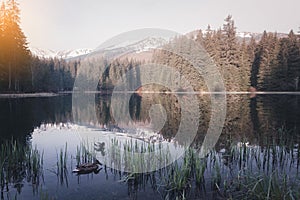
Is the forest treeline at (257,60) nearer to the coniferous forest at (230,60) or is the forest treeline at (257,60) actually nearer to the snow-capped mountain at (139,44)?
the coniferous forest at (230,60)

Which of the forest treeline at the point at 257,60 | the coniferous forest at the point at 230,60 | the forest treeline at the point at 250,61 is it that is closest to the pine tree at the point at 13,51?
the coniferous forest at the point at 230,60

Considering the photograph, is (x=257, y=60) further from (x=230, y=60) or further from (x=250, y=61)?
(x=230, y=60)

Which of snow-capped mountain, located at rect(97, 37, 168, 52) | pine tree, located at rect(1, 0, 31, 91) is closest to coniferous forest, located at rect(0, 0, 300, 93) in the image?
pine tree, located at rect(1, 0, 31, 91)

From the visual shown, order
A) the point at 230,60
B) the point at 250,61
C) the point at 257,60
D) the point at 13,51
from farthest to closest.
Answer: the point at 257,60 < the point at 250,61 < the point at 230,60 < the point at 13,51

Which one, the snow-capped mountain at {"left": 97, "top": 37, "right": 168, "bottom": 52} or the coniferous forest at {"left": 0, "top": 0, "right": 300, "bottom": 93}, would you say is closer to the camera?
the snow-capped mountain at {"left": 97, "top": 37, "right": 168, "bottom": 52}

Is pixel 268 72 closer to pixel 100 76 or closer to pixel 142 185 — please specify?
pixel 142 185

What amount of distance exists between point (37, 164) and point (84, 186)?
223cm

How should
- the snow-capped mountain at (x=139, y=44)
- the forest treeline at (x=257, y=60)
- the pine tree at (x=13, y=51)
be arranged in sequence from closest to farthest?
the snow-capped mountain at (x=139, y=44) → the pine tree at (x=13, y=51) → the forest treeline at (x=257, y=60)

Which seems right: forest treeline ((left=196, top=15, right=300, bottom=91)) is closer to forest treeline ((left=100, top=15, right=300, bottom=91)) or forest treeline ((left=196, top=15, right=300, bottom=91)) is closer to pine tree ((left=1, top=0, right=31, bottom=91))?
forest treeline ((left=100, top=15, right=300, bottom=91))

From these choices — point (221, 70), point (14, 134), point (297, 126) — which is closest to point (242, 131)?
point (297, 126)

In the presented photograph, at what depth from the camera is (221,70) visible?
60969 mm

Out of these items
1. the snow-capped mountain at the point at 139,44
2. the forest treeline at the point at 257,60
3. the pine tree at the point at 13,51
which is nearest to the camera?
the snow-capped mountain at the point at 139,44

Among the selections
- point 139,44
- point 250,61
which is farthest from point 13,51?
point 250,61

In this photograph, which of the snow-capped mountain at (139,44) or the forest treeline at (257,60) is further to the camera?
the forest treeline at (257,60)
